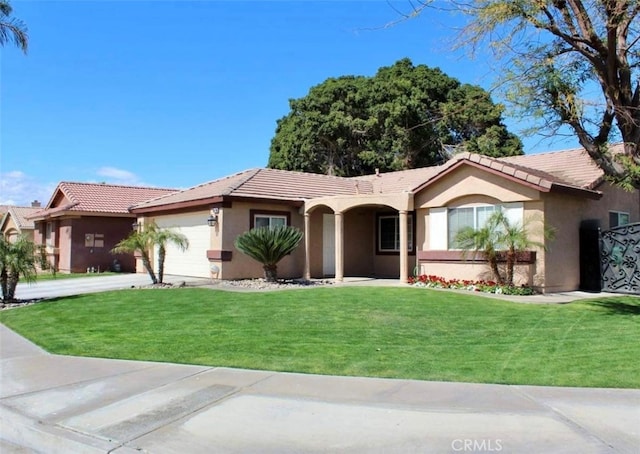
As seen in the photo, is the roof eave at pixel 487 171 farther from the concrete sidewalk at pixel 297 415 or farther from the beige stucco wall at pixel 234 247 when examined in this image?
the concrete sidewalk at pixel 297 415

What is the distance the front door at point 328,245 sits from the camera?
2164 cm

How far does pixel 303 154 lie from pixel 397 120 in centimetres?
721

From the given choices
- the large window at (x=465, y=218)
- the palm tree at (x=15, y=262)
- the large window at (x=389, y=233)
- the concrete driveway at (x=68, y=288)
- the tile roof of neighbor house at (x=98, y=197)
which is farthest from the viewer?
the tile roof of neighbor house at (x=98, y=197)

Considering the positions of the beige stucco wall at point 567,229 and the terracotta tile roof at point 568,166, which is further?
the terracotta tile roof at point 568,166

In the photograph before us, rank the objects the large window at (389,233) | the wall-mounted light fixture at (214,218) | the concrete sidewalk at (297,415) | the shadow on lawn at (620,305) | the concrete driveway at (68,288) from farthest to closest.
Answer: the large window at (389,233) < the wall-mounted light fixture at (214,218) < the concrete driveway at (68,288) < the shadow on lawn at (620,305) < the concrete sidewalk at (297,415)

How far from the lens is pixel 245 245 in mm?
17875

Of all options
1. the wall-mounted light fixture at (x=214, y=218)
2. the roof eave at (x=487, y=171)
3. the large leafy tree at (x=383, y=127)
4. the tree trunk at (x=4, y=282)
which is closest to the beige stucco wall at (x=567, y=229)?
the roof eave at (x=487, y=171)

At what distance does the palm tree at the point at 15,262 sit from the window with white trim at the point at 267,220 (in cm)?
754

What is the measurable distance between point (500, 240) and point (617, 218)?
6121 millimetres

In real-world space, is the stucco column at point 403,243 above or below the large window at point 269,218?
below

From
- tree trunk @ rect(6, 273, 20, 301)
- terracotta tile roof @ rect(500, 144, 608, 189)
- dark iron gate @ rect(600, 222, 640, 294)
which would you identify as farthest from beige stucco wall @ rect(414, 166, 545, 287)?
tree trunk @ rect(6, 273, 20, 301)

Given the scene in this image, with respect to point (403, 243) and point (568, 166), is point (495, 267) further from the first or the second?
point (568, 166)

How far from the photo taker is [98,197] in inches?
1182

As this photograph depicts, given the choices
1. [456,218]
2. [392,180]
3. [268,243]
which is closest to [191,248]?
[268,243]
